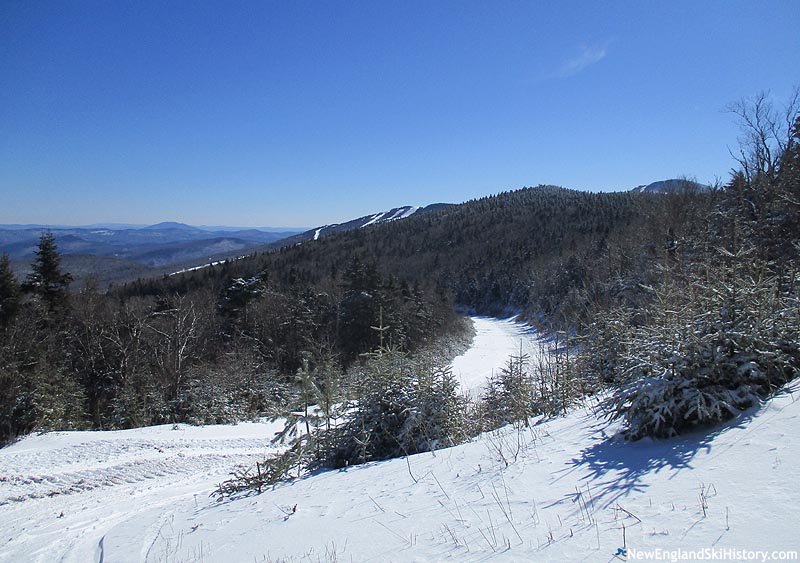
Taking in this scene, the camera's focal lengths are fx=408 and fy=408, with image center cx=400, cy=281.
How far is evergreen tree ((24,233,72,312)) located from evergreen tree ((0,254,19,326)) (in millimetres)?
3299

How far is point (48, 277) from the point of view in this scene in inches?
977

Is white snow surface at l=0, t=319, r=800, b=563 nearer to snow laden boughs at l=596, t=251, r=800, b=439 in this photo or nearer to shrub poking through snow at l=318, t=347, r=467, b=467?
snow laden boughs at l=596, t=251, r=800, b=439

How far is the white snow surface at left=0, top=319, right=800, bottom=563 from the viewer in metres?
2.70

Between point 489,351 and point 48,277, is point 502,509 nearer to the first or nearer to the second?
point 48,277

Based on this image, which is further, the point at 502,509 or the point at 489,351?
the point at 489,351

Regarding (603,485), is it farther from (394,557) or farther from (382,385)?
(382,385)

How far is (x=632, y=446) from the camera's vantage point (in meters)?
4.02

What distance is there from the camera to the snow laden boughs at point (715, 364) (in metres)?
3.81

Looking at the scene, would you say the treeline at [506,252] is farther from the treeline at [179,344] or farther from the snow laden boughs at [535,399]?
the treeline at [179,344]

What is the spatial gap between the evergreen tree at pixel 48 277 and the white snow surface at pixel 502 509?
2184 centimetres

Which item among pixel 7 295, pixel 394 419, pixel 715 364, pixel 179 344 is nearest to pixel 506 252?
pixel 179 344

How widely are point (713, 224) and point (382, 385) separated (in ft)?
74.1

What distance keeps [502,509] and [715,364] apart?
7.91 ft

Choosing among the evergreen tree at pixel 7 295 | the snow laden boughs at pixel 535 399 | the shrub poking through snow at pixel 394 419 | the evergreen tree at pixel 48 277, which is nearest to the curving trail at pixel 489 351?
the snow laden boughs at pixel 535 399
